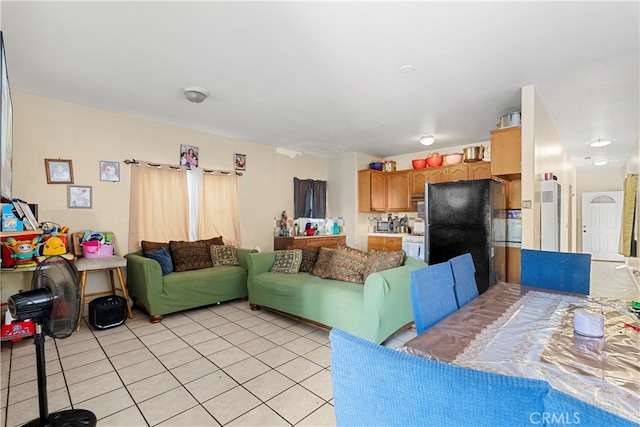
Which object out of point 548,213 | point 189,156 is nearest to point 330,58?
point 189,156

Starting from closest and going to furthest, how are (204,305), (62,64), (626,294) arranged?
(62,64)
(204,305)
(626,294)

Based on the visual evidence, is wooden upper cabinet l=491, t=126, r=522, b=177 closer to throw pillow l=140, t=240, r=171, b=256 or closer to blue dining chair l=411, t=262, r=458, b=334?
blue dining chair l=411, t=262, r=458, b=334

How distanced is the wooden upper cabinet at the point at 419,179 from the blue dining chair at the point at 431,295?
4071 millimetres

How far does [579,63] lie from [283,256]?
3472 mm

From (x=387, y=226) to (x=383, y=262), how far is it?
128 inches

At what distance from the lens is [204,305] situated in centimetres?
374

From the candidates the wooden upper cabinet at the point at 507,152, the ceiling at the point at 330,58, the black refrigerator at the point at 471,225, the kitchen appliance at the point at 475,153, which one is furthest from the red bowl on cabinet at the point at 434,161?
the wooden upper cabinet at the point at 507,152

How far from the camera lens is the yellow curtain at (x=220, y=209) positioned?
4.44 meters

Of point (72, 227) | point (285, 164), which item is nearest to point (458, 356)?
point (72, 227)

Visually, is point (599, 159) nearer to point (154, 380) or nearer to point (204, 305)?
point (204, 305)

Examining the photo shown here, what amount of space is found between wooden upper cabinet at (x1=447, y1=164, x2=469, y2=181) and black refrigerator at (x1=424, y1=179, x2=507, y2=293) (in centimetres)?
122

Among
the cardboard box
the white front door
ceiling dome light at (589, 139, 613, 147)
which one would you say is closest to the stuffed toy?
the cardboard box

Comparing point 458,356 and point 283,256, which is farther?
point 283,256

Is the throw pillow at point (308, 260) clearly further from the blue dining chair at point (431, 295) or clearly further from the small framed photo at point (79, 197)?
the small framed photo at point (79, 197)
